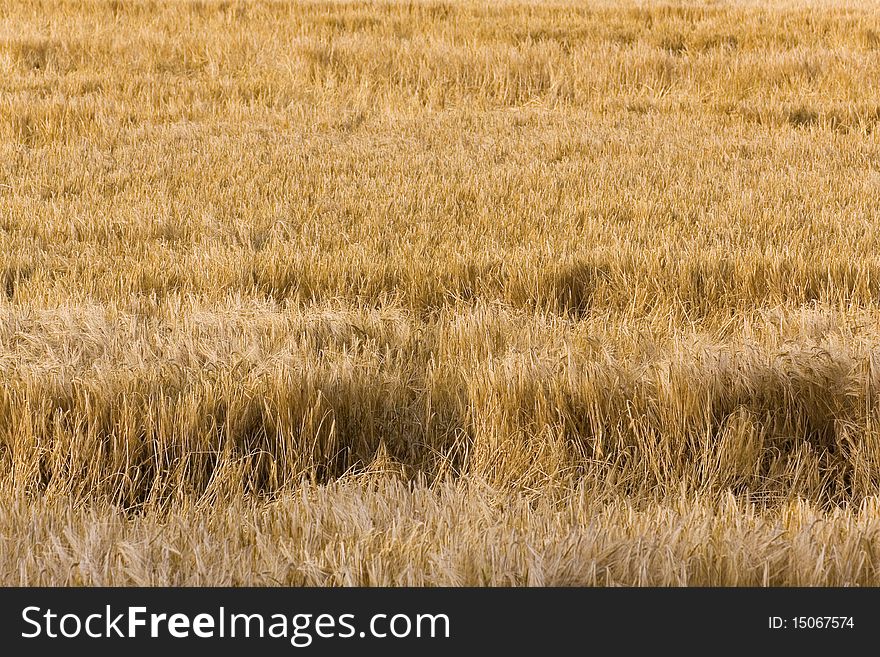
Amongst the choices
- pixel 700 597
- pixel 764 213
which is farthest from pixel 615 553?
pixel 764 213

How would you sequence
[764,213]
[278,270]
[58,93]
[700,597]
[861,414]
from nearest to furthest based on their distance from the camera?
[700,597] < [861,414] < [278,270] < [764,213] < [58,93]

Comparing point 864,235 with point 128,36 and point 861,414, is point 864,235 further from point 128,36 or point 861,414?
point 128,36

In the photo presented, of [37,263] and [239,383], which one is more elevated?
[37,263]

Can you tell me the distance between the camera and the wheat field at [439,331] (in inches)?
68.1

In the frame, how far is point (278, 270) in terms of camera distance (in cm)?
452

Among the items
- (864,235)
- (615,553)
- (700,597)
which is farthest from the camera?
(864,235)

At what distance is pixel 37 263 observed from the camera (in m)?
4.64

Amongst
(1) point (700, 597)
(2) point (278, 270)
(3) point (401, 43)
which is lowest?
(1) point (700, 597)

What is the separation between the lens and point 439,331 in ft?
11.7

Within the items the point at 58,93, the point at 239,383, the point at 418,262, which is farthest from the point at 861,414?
the point at 58,93

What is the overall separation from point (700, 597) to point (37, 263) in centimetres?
427

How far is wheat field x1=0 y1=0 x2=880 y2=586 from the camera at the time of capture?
173 cm

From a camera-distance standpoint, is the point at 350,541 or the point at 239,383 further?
the point at 239,383

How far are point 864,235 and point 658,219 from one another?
1251mm
